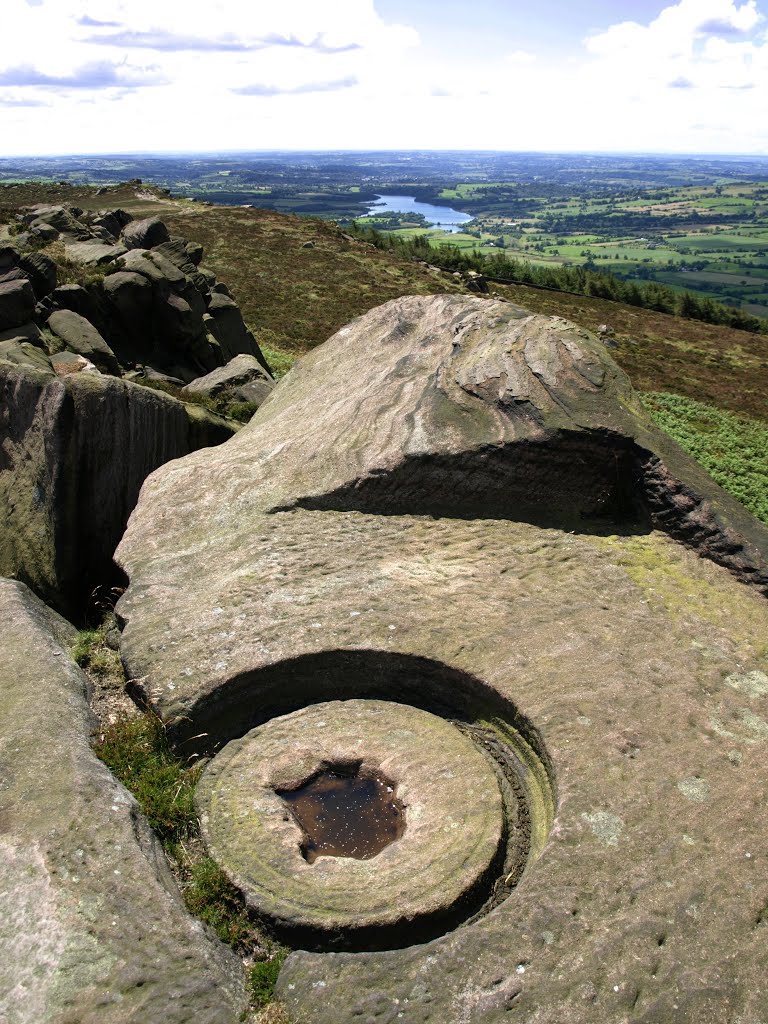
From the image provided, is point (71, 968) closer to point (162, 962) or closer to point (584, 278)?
point (162, 962)

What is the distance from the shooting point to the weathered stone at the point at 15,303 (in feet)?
62.8

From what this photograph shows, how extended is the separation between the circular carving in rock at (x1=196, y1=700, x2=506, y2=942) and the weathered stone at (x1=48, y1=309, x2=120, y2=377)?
47.7 feet

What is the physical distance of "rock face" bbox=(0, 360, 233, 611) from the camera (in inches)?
467

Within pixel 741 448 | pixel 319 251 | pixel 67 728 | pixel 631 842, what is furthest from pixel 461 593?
pixel 319 251

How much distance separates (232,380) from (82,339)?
4.39 m

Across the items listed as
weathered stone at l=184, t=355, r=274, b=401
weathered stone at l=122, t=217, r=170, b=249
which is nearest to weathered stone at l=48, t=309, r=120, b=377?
weathered stone at l=184, t=355, r=274, b=401

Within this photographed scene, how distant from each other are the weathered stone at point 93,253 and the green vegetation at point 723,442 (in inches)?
886

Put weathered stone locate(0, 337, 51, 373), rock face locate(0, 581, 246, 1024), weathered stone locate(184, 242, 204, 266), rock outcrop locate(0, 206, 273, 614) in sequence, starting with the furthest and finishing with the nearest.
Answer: weathered stone locate(184, 242, 204, 266), weathered stone locate(0, 337, 51, 373), rock outcrop locate(0, 206, 273, 614), rock face locate(0, 581, 246, 1024)

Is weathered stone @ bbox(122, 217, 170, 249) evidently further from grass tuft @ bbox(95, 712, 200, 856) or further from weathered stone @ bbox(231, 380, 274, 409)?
grass tuft @ bbox(95, 712, 200, 856)

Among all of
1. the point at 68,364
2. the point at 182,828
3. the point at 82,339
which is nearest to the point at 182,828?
the point at 182,828

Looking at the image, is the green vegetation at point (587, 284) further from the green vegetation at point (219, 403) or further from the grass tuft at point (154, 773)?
the grass tuft at point (154, 773)

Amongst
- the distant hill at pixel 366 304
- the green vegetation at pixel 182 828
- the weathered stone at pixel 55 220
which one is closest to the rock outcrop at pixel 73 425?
the green vegetation at pixel 182 828

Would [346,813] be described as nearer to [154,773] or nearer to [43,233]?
[154,773]

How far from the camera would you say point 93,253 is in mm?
30422
